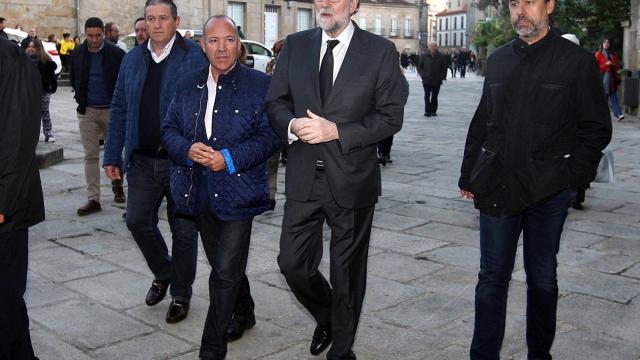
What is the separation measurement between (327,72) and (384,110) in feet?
1.00

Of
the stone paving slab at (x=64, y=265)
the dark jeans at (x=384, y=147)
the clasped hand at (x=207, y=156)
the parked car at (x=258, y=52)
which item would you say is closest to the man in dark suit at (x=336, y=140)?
the clasped hand at (x=207, y=156)

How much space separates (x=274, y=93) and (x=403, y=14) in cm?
8347

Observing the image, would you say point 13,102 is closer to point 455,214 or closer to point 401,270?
point 401,270

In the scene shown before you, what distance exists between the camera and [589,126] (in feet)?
10.8

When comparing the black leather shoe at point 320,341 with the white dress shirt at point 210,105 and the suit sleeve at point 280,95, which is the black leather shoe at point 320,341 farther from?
the white dress shirt at point 210,105

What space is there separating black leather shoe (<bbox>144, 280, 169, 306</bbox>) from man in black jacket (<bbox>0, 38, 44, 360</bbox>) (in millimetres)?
1579

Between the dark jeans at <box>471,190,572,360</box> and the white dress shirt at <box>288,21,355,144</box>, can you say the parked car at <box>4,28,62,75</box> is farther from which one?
the dark jeans at <box>471,190,572,360</box>

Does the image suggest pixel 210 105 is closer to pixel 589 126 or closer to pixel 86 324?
pixel 86 324

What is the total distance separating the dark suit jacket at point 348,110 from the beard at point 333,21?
0.29ft

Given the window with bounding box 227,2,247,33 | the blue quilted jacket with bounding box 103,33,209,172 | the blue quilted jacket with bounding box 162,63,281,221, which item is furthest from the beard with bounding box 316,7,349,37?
the window with bounding box 227,2,247,33

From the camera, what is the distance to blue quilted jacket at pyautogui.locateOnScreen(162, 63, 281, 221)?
3668 mm

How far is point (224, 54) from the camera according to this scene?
368 cm

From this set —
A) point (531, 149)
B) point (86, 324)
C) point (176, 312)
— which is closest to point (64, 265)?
point (86, 324)

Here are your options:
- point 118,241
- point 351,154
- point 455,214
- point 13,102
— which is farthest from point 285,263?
point 455,214
